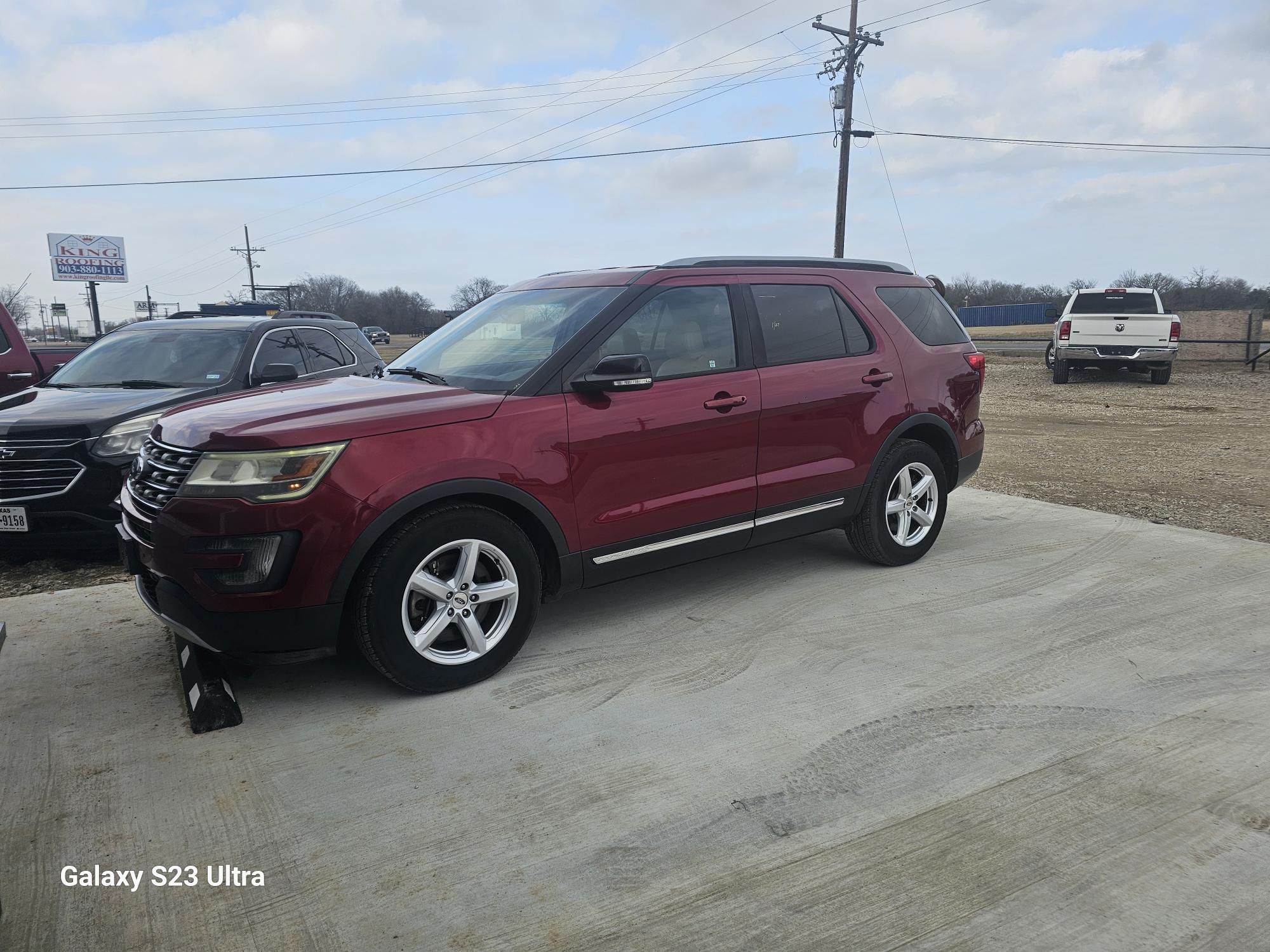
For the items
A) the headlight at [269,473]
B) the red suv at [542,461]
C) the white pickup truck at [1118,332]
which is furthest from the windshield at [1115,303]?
the headlight at [269,473]

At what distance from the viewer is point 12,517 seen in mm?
5668

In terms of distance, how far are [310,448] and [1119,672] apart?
11.7 ft

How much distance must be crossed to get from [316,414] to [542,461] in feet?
3.15

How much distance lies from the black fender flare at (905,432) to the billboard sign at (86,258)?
7750 cm

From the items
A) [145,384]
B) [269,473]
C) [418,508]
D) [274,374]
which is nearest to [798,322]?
[418,508]

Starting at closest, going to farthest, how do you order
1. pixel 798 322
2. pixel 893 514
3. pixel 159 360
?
pixel 798 322
pixel 893 514
pixel 159 360

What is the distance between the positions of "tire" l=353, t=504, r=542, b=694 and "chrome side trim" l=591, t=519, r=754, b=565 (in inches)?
14.8

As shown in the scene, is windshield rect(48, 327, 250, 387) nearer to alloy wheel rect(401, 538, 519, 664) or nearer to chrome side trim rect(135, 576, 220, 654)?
chrome side trim rect(135, 576, 220, 654)

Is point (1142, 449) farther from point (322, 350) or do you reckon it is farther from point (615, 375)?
point (322, 350)

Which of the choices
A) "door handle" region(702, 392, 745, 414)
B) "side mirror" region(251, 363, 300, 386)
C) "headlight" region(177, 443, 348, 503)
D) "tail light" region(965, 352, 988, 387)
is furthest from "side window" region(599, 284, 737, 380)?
"side mirror" region(251, 363, 300, 386)

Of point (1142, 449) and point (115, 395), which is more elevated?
point (115, 395)

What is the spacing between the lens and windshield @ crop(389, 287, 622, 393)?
4.27 metres

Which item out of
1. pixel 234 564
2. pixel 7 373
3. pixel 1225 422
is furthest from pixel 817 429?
pixel 1225 422

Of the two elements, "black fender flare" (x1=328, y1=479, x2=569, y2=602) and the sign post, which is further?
the sign post
